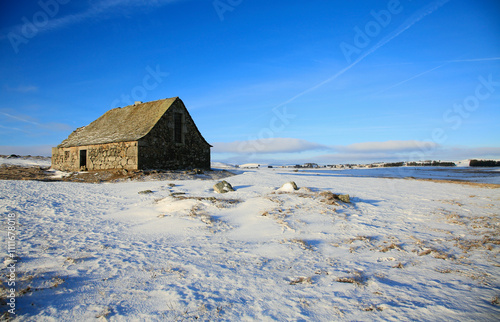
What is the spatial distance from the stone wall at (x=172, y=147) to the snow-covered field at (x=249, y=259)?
22.9 feet

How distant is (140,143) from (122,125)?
184 inches

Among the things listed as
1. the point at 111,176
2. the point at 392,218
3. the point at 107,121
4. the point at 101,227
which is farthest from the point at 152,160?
the point at 392,218

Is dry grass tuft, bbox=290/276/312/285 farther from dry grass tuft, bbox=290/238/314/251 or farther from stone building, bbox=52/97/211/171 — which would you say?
stone building, bbox=52/97/211/171

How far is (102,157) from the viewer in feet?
55.1

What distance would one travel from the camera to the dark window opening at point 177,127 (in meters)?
17.7

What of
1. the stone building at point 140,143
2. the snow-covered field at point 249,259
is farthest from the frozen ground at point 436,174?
the snow-covered field at point 249,259

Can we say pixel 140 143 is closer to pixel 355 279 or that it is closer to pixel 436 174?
pixel 355 279

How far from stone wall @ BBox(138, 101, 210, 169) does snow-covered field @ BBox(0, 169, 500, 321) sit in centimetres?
699

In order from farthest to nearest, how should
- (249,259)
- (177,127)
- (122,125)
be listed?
(122,125), (177,127), (249,259)

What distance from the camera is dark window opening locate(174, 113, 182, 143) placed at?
58.1 ft

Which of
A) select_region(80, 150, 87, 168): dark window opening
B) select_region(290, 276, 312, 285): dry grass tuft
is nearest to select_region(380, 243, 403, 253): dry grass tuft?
select_region(290, 276, 312, 285): dry grass tuft

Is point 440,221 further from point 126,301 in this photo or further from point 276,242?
point 126,301

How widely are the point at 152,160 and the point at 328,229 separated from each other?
12.3m

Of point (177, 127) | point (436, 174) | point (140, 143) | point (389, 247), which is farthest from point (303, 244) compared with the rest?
point (436, 174)
